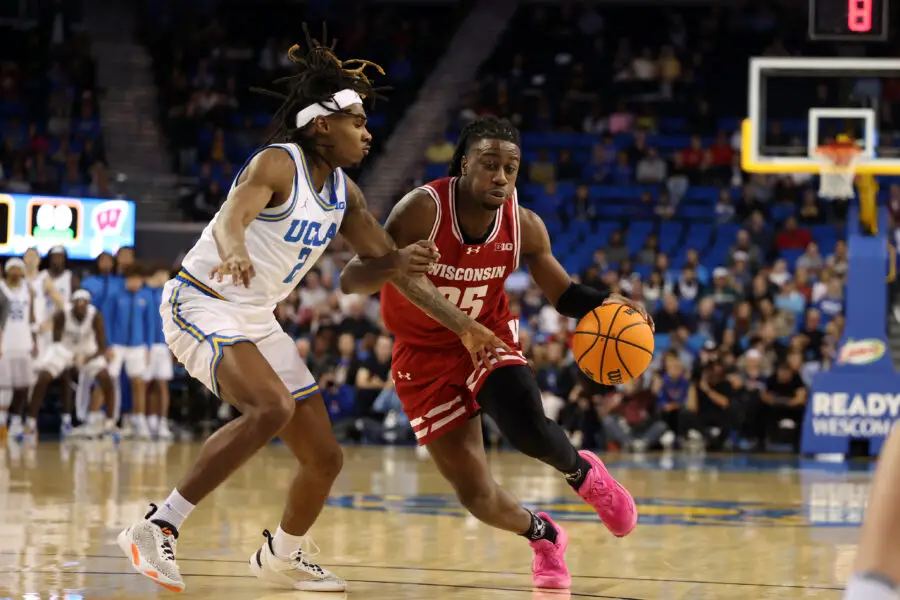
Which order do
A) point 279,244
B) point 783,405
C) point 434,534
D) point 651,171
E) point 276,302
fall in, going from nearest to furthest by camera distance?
1. point 279,244
2. point 276,302
3. point 434,534
4. point 783,405
5. point 651,171

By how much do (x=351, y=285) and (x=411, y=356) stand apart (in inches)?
22.0

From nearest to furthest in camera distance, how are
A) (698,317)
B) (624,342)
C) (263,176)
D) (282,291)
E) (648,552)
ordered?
1. (263,176)
2. (282,291)
3. (624,342)
4. (648,552)
5. (698,317)

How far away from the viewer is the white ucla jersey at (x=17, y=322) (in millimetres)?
12984

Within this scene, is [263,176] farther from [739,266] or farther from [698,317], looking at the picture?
[739,266]

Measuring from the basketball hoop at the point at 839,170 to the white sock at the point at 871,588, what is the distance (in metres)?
9.83

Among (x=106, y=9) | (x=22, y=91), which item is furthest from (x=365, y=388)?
(x=106, y=9)

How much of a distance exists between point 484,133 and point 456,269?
56cm

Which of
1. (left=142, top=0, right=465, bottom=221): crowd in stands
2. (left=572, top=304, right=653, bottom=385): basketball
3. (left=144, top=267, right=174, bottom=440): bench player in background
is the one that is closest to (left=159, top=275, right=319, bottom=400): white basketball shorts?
(left=572, top=304, right=653, bottom=385): basketball

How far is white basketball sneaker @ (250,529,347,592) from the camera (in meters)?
4.90

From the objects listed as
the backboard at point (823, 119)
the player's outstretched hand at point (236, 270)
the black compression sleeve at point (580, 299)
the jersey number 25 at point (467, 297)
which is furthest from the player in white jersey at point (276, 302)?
the backboard at point (823, 119)

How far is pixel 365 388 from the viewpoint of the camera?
13.7 metres

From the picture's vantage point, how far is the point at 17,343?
13.0 m

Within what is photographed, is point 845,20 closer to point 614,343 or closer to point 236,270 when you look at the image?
point 614,343

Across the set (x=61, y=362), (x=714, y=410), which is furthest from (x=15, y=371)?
(x=714, y=410)
